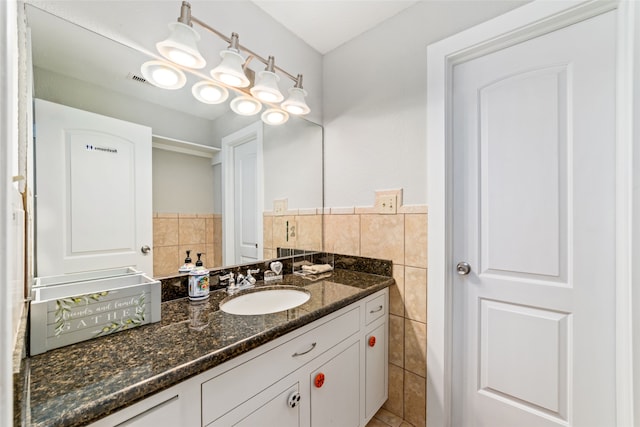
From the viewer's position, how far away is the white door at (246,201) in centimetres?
139

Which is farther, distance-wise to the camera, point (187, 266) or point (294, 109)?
point (294, 109)

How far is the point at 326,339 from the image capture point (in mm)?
1077

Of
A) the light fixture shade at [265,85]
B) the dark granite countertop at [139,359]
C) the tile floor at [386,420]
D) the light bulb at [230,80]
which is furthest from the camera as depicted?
the tile floor at [386,420]

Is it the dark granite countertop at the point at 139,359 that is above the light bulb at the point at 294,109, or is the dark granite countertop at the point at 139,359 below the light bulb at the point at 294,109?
below

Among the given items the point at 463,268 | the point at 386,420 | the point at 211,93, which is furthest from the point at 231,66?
the point at 386,420

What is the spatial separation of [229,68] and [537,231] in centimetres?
151

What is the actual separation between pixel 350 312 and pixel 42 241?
115 centimetres

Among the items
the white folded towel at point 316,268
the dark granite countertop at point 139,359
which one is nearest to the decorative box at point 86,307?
the dark granite countertop at point 139,359

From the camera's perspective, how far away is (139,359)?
0.66 meters

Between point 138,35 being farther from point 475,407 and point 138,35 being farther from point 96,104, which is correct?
point 475,407

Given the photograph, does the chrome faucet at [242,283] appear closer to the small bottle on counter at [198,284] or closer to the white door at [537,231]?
the small bottle on counter at [198,284]

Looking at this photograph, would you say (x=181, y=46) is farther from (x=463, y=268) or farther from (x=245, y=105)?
(x=463, y=268)

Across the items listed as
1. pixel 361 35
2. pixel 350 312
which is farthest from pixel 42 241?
pixel 361 35

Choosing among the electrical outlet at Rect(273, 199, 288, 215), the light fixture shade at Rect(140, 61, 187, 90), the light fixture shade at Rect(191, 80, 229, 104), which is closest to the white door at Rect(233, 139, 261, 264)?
the electrical outlet at Rect(273, 199, 288, 215)
